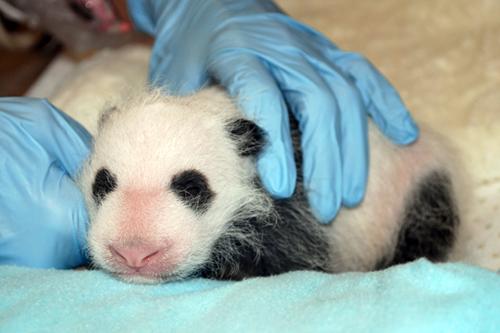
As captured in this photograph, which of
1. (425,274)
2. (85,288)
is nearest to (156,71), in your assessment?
(85,288)

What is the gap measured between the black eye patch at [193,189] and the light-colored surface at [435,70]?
62 cm

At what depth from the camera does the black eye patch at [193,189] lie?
1567 mm

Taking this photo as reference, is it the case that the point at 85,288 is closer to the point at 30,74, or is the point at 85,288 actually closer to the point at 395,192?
the point at 395,192

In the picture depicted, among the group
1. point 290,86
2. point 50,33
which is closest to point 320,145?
point 290,86

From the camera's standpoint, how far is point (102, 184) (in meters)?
1.63

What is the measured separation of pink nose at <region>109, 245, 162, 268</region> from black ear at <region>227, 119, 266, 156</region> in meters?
0.49

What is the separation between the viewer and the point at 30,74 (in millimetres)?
3467

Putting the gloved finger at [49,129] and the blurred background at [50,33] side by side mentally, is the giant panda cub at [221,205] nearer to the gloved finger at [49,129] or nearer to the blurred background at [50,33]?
the gloved finger at [49,129]

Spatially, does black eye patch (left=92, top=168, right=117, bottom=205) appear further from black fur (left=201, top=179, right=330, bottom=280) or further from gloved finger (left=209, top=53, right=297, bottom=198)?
gloved finger (left=209, top=53, right=297, bottom=198)

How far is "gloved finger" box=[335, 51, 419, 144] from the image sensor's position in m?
2.15

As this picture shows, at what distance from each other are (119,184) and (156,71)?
3.31 feet

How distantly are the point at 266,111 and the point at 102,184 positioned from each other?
58 centimetres

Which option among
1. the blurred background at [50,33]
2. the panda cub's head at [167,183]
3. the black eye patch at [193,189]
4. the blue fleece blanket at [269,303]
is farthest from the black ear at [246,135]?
the blurred background at [50,33]

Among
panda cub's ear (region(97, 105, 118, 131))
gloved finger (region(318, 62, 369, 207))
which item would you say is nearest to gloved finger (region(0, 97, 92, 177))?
panda cub's ear (region(97, 105, 118, 131))
